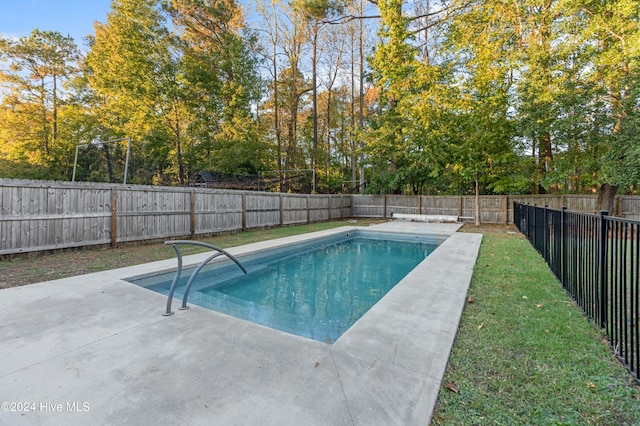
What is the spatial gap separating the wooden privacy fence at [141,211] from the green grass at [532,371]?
7.86 m

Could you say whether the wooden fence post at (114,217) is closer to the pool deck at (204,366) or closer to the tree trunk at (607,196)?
the pool deck at (204,366)

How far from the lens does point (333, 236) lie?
31.9 ft

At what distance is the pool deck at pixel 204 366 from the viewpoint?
5.36ft

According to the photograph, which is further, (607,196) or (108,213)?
(607,196)

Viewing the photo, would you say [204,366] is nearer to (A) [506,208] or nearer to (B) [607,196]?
(B) [607,196]

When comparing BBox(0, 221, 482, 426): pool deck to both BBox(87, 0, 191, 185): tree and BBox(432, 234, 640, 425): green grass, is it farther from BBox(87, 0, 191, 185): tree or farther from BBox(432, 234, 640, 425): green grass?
BBox(87, 0, 191, 185): tree

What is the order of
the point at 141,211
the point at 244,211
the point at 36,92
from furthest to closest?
the point at 36,92 < the point at 244,211 < the point at 141,211

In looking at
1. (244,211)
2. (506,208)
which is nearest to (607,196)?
(506,208)

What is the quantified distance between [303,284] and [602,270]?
4.10m

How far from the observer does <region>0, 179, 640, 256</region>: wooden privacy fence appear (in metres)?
5.83

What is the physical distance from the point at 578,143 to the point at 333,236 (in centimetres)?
917

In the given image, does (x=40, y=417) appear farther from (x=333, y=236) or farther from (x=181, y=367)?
(x=333, y=236)

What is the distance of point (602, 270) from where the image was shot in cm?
271

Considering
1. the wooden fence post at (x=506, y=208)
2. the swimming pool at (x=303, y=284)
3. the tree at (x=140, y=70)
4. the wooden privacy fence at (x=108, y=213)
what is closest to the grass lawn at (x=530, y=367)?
the swimming pool at (x=303, y=284)
